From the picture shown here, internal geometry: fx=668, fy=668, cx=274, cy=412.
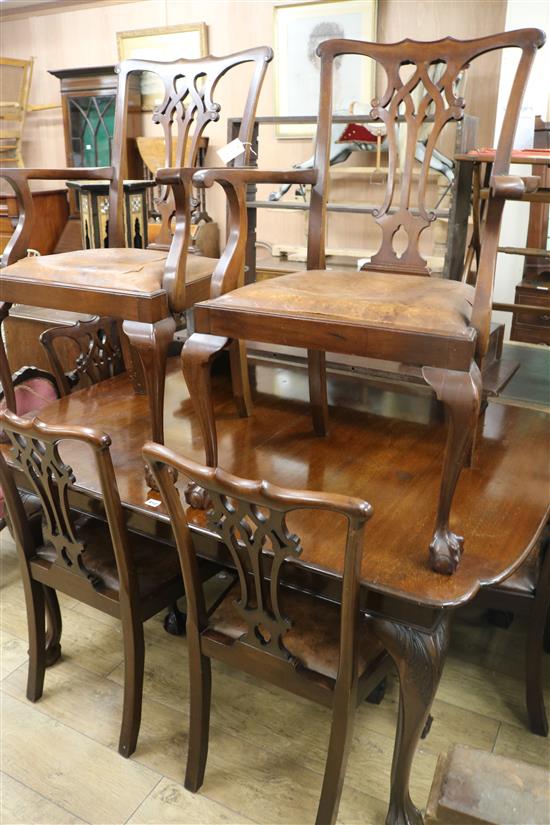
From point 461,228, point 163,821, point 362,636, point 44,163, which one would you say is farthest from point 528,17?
point 44,163

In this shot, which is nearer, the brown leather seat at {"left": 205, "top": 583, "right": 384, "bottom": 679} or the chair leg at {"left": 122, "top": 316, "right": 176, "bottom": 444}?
the brown leather seat at {"left": 205, "top": 583, "right": 384, "bottom": 679}

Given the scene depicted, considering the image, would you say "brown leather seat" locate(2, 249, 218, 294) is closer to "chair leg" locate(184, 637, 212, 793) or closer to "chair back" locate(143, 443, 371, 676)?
"chair back" locate(143, 443, 371, 676)

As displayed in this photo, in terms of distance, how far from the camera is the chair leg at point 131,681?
1.42 meters

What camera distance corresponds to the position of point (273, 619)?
3.84ft

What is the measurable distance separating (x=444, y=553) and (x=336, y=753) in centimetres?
40

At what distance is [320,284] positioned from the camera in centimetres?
152

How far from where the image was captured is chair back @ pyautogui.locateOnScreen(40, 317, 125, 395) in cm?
212

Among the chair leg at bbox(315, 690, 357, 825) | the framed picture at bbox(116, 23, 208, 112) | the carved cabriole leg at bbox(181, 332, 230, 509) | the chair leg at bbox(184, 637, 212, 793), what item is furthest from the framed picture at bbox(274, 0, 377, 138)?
the chair leg at bbox(315, 690, 357, 825)

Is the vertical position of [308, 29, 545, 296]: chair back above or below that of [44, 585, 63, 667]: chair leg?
above

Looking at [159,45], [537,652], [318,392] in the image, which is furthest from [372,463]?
[159,45]

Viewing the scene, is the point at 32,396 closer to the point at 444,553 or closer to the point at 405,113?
the point at 405,113

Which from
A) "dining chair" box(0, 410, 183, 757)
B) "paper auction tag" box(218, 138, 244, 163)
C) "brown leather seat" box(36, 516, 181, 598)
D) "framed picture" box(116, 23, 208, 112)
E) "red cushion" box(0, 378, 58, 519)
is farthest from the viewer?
"framed picture" box(116, 23, 208, 112)

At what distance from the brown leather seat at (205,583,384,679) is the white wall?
267 cm

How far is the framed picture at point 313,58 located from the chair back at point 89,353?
2427 mm
